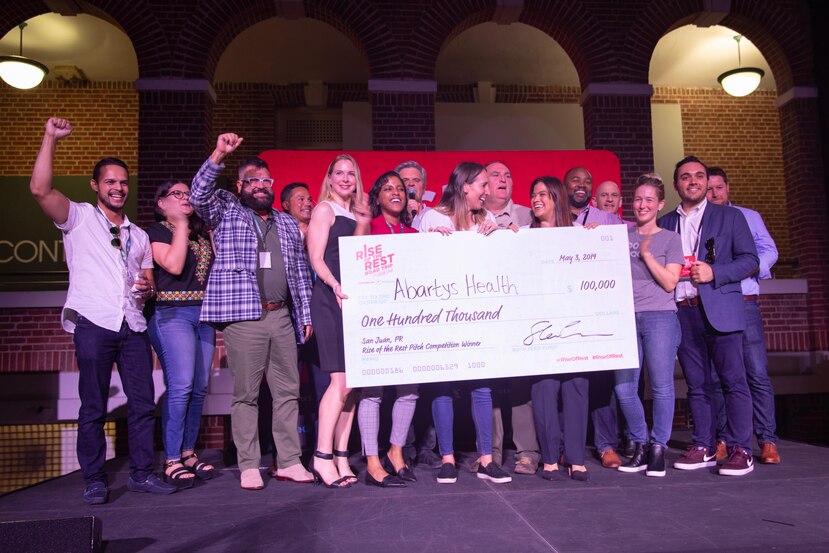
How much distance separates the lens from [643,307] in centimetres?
393

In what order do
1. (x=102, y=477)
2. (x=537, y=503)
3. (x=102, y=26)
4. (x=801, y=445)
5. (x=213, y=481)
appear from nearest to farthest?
(x=537, y=503)
(x=102, y=477)
(x=213, y=481)
(x=801, y=445)
(x=102, y=26)

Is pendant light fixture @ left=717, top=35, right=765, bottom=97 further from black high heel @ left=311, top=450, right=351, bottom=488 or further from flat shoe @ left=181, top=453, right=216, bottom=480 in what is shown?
flat shoe @ left=181, top=453, right=216, bottom=480

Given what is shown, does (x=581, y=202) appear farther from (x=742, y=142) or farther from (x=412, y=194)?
(x=742, y=142)

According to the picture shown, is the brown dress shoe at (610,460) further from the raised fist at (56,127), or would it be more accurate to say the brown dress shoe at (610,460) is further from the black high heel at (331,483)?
the raised fist at (56,127)

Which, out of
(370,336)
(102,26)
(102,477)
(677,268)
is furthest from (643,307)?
(102,26)

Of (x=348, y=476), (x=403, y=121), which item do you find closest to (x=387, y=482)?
(x=348, y=476)

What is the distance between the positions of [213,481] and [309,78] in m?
8.44

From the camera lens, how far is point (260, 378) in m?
3.73

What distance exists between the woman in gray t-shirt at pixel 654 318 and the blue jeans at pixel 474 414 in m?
0.82

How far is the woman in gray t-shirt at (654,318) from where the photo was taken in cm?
387

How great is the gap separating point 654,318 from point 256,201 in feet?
7.90

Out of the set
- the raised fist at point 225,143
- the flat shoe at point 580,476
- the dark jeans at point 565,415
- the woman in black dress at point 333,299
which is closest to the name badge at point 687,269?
the dark jeans at point 565,415

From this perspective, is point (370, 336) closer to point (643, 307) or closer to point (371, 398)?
point (371, 398)

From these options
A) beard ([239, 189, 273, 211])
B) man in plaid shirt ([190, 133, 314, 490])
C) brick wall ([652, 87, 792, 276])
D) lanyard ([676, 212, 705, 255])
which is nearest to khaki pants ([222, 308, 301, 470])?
man in plaid shirt ([190, 133, 314, 490])
